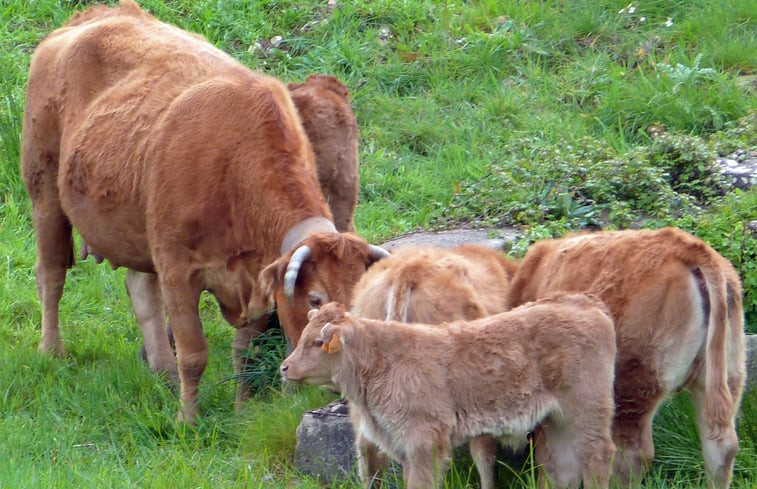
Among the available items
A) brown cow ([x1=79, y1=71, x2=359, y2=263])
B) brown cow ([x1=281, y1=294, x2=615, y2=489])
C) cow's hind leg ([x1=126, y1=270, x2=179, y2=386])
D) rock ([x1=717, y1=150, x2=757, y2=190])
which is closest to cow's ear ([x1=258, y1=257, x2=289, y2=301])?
brown cow ([x1=281, y1=294, x2=615, y2=489])

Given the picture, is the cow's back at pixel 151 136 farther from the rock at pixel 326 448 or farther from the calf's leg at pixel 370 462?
the calf's leg at pixel 370 462

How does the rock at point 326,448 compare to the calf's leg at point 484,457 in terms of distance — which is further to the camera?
the rock at point 326,448

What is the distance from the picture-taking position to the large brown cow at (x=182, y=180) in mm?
7160

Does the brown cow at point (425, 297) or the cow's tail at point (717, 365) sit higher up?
the cow's tail at point (717, 365)

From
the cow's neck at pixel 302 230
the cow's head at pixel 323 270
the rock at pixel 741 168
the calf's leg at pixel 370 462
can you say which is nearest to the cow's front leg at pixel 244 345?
the cow's neck at pixel 302 230

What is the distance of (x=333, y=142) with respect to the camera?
859 cm

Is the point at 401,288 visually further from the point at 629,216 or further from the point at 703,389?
the point at 629,216

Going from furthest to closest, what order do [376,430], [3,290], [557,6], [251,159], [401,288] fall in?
[557,6] < [3,290] < [251,159] < [401,288] < [376,430]

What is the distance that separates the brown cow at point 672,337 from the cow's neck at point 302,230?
1.69 metres

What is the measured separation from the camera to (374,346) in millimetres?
5551

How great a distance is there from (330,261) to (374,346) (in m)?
1.27

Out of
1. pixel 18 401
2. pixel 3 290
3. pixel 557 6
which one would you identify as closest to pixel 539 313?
pixel 18 401

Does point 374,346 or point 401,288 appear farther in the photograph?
point 401,288

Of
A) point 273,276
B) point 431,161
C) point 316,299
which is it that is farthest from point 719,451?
point 431,161
